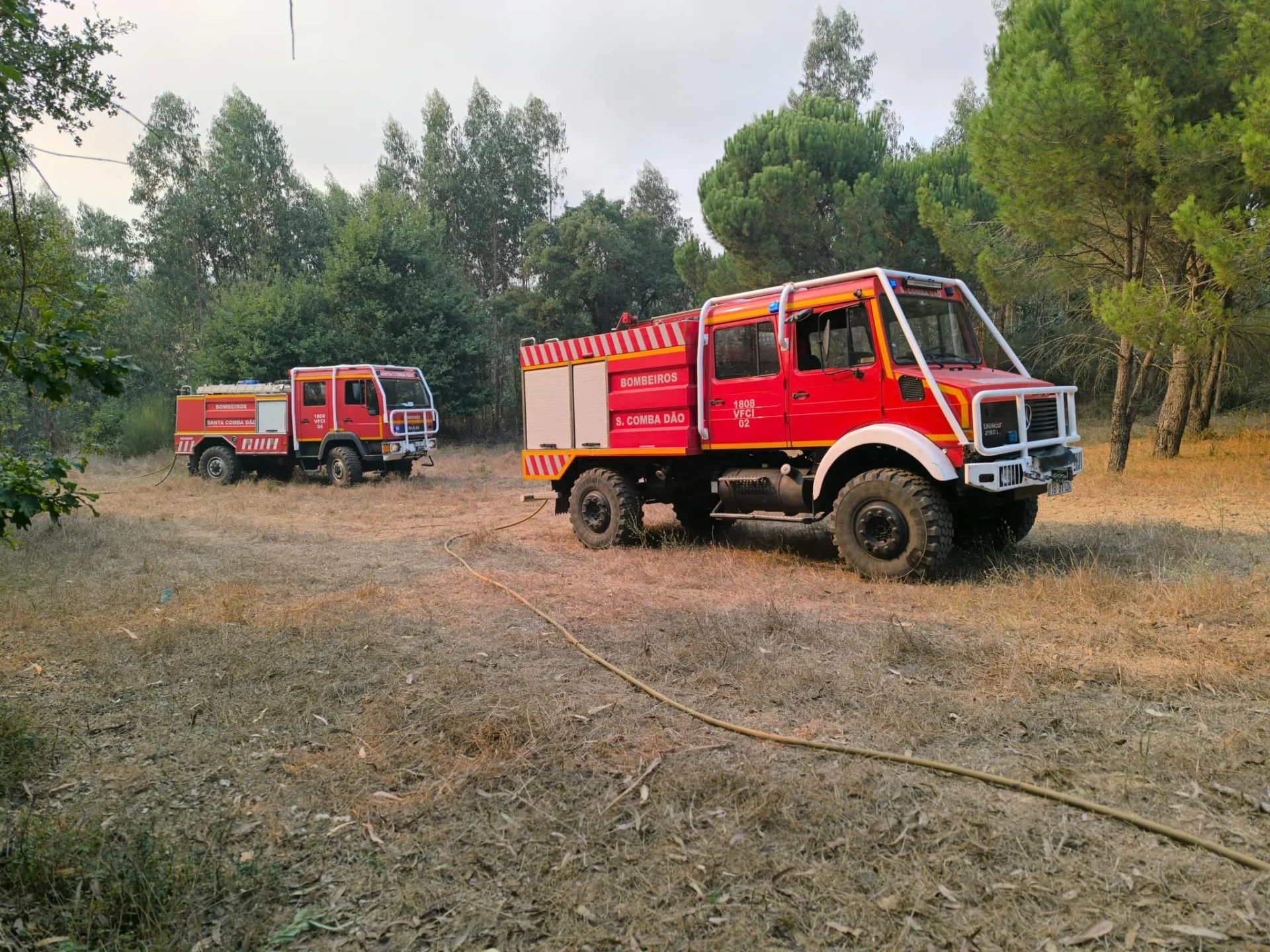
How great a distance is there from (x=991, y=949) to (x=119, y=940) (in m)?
2.54

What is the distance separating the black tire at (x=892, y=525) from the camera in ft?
21.2

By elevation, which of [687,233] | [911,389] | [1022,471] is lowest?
[1022,471]

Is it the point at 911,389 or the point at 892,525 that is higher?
the point at 911,389

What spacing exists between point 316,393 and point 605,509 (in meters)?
9.96

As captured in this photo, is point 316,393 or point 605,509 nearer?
point 605,509

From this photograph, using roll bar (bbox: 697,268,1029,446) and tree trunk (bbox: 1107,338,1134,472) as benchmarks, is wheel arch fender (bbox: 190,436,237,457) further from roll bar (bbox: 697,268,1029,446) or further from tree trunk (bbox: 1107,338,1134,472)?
tree trunk (bbox: 1107,338,1134,472)

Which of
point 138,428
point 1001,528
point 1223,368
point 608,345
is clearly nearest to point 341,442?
point 608,345

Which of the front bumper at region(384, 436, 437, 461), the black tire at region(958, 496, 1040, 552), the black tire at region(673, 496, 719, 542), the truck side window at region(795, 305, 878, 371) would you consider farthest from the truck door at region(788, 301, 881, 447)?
the front bumper at region(384, 436, 437, 461)

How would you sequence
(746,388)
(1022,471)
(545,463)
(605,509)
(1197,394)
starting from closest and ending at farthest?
(1022,471) < (746,388) < (605,509) < (545,463) < (1197,394)

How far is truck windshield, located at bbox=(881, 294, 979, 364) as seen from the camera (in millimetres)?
6840

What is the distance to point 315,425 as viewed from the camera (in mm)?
16547

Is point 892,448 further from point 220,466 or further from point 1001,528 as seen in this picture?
point 220,466

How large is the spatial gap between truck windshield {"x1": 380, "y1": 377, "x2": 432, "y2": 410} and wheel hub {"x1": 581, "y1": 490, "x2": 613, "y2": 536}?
8.18 metres

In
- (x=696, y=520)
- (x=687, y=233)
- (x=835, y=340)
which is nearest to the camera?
(x=835, y=340)
